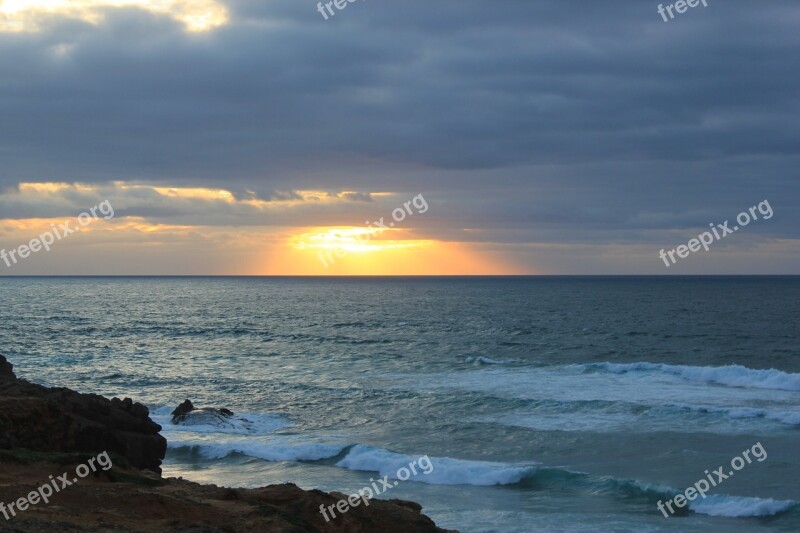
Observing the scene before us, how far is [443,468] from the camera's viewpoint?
27125 mm

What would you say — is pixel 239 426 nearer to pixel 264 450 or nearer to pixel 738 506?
pixel 264 450

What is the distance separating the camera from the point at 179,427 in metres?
34.2

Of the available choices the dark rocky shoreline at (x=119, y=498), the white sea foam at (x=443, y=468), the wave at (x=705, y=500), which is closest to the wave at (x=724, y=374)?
the wave at (x=705, y=500)

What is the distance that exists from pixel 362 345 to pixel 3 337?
109ft

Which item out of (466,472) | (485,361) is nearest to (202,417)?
(466,472)

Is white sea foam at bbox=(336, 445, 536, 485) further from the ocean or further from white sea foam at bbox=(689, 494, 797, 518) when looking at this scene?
white sea foam at bbox=(689, 494, 797, 518)

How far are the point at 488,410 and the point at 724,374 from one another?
20046 mm

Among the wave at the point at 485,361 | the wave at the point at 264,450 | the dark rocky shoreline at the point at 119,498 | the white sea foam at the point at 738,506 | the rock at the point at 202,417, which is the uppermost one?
the dark rocky shoreline at the point at 119,498

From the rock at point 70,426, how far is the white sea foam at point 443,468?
26.6ft

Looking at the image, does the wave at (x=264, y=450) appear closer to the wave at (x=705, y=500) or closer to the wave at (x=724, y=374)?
the wave at (x=705, y=500)

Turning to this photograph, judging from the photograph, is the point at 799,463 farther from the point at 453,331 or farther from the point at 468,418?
the point at 453,331

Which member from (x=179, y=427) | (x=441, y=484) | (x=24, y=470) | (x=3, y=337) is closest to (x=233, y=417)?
(x=179, y=427)

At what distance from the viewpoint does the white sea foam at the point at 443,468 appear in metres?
26.4

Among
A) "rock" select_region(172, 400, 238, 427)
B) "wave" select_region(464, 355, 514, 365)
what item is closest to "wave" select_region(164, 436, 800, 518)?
"rock" select_region(172, 400, 238, 427)
